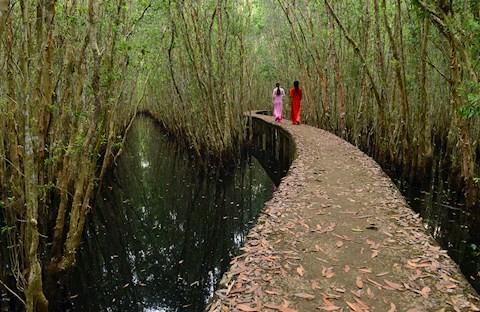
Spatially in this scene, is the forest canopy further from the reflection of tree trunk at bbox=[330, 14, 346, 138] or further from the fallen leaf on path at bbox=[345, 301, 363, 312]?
the fallen leaf on path at bbox=[345, 301, 363, 312]

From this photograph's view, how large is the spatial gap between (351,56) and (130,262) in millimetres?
13377

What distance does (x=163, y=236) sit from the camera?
8445 millimetres

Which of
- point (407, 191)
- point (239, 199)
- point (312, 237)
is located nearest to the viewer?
point (312, 237)

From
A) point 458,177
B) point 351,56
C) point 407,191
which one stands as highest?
point 351,56

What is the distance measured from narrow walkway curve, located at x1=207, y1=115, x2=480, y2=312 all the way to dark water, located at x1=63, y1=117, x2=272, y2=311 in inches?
98.1

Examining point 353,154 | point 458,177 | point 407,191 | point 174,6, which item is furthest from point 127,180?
point 458,177

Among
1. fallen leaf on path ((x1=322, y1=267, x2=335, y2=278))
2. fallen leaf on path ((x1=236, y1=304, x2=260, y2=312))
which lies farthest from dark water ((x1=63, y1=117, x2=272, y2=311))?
fallen leaf on path ((x1=236, y1=304, x2=260, y2=312))

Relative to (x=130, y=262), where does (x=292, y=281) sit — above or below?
above

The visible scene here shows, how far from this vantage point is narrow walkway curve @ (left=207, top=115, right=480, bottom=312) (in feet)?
9.35

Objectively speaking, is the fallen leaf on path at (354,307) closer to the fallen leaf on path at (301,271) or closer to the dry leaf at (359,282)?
the dry leaf at (359,282)

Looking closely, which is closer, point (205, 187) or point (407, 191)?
point (407, 191)

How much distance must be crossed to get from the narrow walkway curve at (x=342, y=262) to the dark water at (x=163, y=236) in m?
2.49

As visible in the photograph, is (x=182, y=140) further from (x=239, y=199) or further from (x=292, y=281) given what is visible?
(x=292, y=281)

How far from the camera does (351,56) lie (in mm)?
15836
